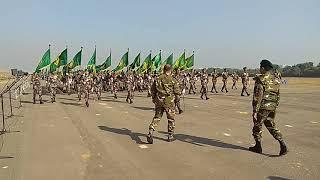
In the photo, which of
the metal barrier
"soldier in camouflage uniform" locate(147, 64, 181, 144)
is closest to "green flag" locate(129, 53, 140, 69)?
the metal barrier

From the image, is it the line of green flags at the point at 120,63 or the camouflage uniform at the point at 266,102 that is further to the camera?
the line of green flags at the point at 120,63

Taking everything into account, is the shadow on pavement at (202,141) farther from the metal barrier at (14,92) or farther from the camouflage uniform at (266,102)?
the metal barrier at (14,92)

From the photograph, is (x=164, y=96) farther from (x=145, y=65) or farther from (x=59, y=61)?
(x=145, y=65)

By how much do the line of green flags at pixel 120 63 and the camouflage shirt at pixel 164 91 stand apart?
49.2 ft

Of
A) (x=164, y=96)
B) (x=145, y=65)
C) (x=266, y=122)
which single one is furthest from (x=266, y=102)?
(x=145, y=65)

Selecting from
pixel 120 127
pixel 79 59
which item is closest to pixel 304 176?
pixel 120 127

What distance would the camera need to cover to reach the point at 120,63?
35906 millimetres

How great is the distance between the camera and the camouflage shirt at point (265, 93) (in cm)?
883

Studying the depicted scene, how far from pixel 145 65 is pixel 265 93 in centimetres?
2922

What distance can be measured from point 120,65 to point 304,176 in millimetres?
29154

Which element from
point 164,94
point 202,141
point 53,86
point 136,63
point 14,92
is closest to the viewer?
point 164,94

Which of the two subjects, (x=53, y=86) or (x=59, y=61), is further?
(x=59, y=61)

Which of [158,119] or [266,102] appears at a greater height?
[266,102]

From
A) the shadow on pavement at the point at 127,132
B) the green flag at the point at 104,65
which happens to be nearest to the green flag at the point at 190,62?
the green flag at the point at 104,65
